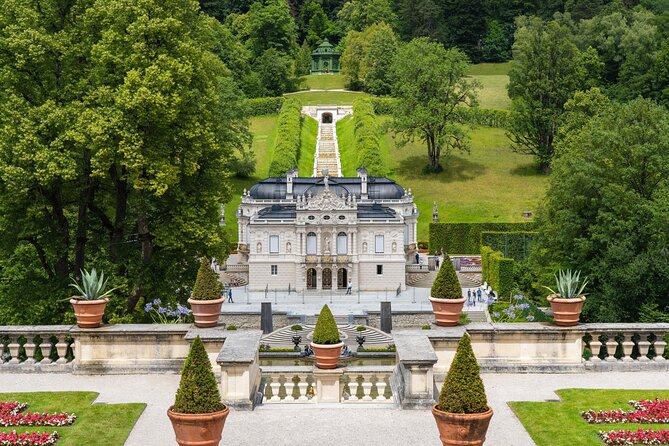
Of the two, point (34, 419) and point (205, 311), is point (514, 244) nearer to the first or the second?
point (205, 311)

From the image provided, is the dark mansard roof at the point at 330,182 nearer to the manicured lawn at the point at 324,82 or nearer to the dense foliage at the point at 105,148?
the dense foliage at the point at 105,148

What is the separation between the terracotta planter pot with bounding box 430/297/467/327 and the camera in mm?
21844

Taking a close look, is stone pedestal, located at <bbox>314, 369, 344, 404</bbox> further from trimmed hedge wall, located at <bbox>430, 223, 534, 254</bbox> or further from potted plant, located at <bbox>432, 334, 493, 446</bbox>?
trimmed hedge wall, located at <bbox>430, 223, 534, 254</bbox>

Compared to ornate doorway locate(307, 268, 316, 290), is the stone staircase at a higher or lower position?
higher

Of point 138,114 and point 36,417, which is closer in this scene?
point 36,417

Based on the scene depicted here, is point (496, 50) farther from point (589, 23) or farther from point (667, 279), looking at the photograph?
point (667, 279)

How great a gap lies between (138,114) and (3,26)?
17.5 ft

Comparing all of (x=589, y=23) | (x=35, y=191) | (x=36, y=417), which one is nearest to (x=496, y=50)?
(x=589, y=23)

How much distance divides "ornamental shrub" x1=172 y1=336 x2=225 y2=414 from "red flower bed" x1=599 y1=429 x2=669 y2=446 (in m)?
7.20

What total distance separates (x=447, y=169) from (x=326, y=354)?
264 feet

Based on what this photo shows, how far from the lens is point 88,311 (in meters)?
22.0

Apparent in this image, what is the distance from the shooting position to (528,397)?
20.1 m

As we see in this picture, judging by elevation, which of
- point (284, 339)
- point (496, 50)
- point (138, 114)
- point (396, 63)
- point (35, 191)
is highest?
point (496, 50)

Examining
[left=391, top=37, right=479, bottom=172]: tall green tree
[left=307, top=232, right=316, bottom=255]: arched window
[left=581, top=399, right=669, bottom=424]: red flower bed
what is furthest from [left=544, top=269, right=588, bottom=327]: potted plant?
[left=391, top=37, right=479, bottom=172]: tall green tree
